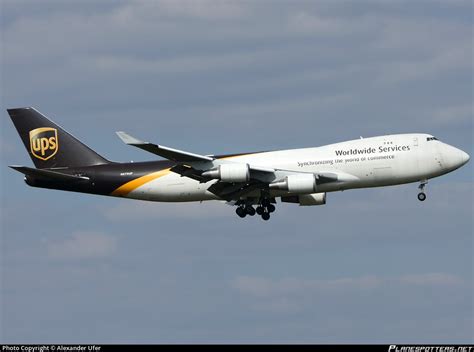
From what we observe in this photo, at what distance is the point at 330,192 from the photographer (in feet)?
200

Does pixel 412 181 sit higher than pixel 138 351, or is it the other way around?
pixel 412 181

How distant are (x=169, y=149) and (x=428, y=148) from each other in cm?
1529

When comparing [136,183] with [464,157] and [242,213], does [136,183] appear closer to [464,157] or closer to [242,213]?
[242,213]

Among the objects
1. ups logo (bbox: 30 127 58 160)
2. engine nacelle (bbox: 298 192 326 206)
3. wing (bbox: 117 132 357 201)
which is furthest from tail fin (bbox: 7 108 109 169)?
engine nacelle (bbox: 298 192 326 206)

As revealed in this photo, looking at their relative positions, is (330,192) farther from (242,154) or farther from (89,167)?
(89,167)

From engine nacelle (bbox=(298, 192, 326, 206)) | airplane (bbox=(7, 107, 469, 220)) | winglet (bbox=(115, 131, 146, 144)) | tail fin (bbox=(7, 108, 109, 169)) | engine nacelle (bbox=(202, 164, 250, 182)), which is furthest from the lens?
tail fin (bbox=(7, 108, 109, 169))

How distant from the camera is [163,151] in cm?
5759

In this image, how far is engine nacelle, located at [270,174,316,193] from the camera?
59.0 metres

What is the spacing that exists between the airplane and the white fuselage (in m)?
0.06

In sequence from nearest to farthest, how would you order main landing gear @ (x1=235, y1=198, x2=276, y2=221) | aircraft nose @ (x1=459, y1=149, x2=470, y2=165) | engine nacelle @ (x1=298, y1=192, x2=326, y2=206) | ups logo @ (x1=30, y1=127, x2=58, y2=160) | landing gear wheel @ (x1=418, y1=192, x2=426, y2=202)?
landing gear wheel @ (x1=418, y1=192, x2=426, y2=202)
aircraft nose @ (x1=459, y1=149, x2=470, y2=165)
main landing gear @ (x1=235, y1=198, x2=276, y2=221)
engine nacelle @ (x1=298, y1=192, x2=326, y2=206)
ups logo @ (x1=30, y1=127, x2=58, y2=160)

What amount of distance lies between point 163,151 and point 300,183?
8.20 metres

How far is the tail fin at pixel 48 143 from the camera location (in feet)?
214

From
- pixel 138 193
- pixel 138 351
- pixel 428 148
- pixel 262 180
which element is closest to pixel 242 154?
pixel 262 180

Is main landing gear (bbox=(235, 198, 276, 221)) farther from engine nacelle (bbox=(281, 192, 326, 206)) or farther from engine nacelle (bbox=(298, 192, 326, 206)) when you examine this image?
engine nacelle (bbox=(298, 192, 326, 206))
